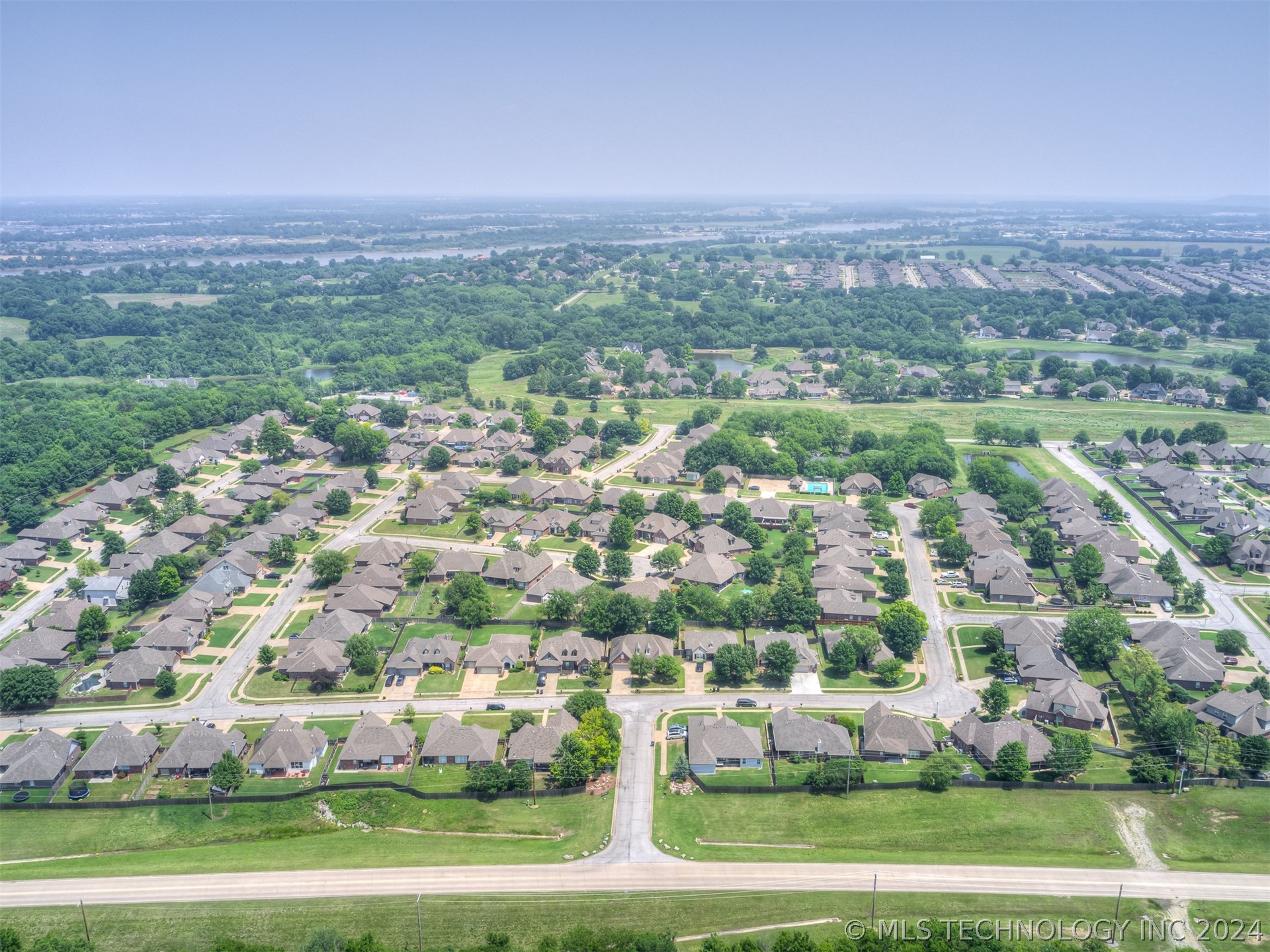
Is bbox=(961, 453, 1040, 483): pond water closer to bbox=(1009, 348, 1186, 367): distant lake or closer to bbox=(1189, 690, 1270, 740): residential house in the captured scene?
bbox=(1189, 690, 1270, 740): residential house

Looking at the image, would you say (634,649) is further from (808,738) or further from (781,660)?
(808,738)

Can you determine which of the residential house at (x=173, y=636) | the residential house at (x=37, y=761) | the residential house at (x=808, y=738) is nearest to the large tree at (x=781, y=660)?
the residential house at (x=808, y=738)

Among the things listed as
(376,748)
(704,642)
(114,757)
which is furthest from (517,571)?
(114,757)

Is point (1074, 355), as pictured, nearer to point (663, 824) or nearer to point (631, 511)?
point (631, 511)

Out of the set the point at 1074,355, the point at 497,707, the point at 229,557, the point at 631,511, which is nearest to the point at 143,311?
the point at 229,557

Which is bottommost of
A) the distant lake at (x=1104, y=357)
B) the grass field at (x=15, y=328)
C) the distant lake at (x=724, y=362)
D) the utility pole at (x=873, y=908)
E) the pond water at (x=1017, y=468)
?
the utility pole at (x=873, y=908)

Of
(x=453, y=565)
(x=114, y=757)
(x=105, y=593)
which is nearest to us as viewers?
(x=114, y=757)

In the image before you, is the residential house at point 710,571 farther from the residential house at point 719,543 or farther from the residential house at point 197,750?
the residential house at point 197,750
